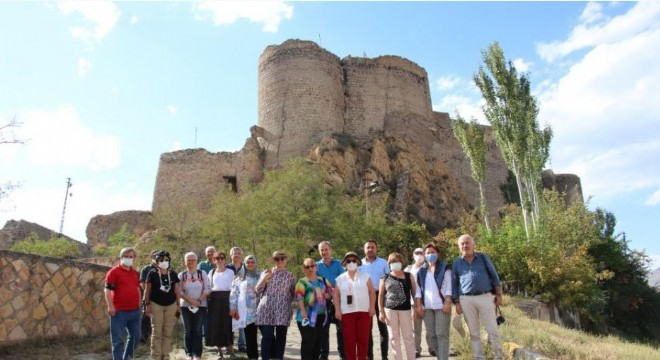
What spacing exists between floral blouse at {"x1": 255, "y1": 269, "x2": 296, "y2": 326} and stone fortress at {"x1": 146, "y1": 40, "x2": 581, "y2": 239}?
1814 centimetres

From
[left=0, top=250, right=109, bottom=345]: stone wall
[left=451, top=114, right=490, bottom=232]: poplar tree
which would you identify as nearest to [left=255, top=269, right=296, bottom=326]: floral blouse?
[left=0, top=250, right=109, bottom=345]: stone wall

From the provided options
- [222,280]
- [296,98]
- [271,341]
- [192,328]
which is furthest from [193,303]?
[296,98]

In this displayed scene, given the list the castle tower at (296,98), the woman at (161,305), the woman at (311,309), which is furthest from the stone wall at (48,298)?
the castle tower at (296,98)

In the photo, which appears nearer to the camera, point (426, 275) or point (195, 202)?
point (426, 275)

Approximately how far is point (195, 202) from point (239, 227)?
30.9ft

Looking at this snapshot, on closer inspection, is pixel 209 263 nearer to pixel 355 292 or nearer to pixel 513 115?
pixel 355 292

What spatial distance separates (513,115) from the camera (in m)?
20.1

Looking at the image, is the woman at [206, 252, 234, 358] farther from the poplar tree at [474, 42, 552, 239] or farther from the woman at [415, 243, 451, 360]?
the poplar tree at [474, 42, 552, 239]

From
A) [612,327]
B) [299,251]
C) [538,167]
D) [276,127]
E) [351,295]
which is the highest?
[276,127]

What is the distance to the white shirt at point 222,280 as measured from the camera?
8.25m

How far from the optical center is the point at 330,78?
29609 mm

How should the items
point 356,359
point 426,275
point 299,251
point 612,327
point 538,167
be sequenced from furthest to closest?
point 612,327
point 538,167
point 299,251
point 426,275
point 356,359

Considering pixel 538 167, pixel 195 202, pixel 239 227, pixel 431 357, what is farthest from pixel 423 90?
pixel 431 357

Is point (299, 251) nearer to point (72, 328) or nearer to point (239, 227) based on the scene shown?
point (239, 227)
